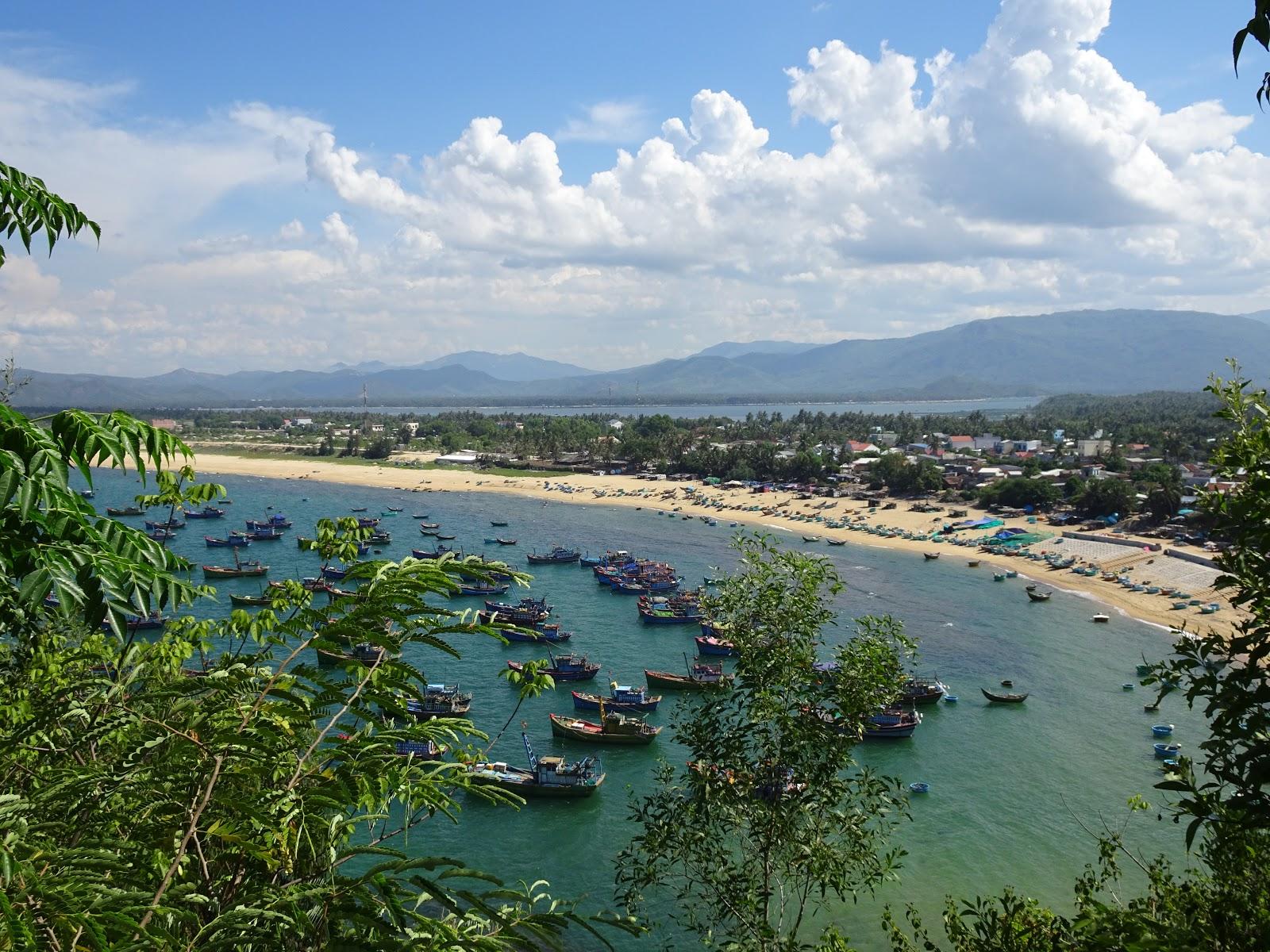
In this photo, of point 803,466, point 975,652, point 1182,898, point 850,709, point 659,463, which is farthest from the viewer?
point 659,463

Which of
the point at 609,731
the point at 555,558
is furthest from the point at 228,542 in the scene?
the point at 609,731

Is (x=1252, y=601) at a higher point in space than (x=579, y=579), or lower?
higher

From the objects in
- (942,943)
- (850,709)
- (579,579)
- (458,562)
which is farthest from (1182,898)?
(579,579)

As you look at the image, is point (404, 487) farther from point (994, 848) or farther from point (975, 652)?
point (994, 848)

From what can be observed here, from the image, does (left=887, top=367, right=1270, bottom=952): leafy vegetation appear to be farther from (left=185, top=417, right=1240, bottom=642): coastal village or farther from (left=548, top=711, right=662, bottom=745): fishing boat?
(left=185, top=417, right=1240, bottom=642): coastal village

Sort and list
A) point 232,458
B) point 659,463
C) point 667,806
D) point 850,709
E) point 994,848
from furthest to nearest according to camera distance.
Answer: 1. point 232,458
2. point 659,463
3. point 994,848
4. point 667,806
5. point 850,709

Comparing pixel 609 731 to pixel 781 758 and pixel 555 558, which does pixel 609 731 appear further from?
pixel 555 558

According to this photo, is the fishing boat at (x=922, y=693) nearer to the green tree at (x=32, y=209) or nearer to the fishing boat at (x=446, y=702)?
the fishing boat at (x=446, y=702)

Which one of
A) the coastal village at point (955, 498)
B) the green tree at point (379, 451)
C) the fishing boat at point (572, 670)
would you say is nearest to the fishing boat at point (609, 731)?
the fishing boat at point (572, 670)
